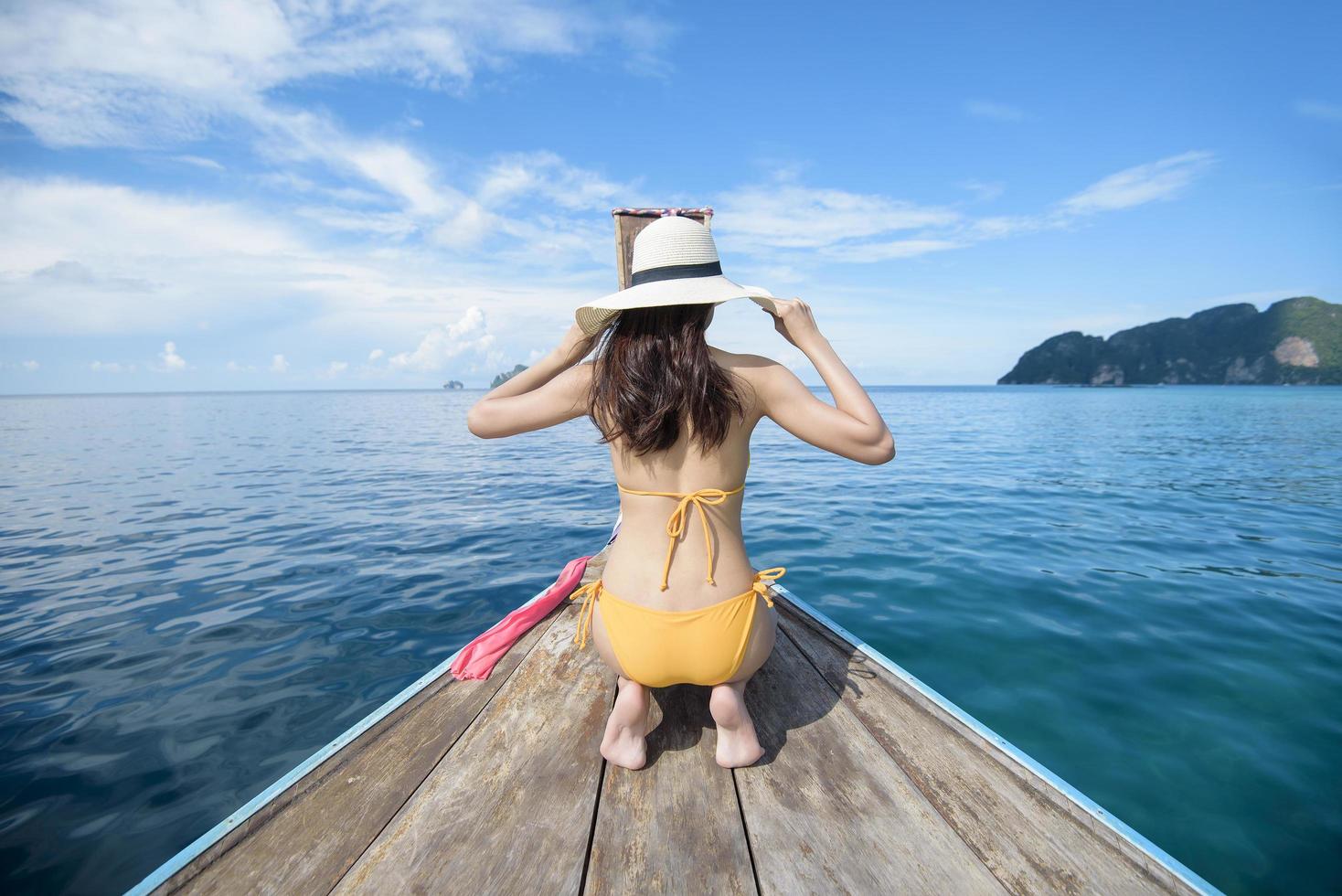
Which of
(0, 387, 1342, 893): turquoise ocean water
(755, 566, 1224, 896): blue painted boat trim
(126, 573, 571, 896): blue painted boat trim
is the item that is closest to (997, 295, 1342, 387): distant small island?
(0, 387, 1342, 893): turquoise ocean water

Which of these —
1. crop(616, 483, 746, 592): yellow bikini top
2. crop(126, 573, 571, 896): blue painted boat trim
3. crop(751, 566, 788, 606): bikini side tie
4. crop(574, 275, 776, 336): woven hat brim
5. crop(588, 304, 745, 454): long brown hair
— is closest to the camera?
Answer: crop(126, 573, 571, 896): blue painted boat trim

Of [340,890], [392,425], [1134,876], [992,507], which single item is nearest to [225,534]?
[340,890]

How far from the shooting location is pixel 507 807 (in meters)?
2.19

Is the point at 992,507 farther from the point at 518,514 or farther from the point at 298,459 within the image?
the point at 298,459

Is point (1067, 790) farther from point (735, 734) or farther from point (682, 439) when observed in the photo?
point (682, 439)

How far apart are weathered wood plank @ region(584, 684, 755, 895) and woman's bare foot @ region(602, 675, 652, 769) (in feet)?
0.19

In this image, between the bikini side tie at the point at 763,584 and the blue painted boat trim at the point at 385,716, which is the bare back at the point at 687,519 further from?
the blue painted boat trim at the point at 385,716

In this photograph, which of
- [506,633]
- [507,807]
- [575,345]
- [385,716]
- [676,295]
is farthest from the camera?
[506,633]

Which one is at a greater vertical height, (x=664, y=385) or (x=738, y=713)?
(x=664, y=385)

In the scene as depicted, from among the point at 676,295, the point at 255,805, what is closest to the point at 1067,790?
the point at 676,295

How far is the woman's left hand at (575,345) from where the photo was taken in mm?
2520

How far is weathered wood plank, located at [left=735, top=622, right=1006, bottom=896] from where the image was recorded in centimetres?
186

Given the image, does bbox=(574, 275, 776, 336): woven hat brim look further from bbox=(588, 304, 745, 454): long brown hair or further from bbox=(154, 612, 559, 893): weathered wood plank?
bbox=(154, 612, 559, 893): weathered wood plank

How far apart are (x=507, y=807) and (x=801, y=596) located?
4.77 meters
